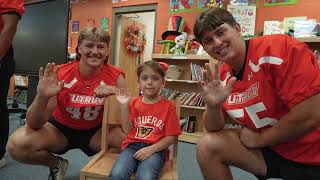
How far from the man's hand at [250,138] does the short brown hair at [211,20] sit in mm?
463

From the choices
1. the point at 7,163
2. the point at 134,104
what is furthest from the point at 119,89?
the point at 7,163

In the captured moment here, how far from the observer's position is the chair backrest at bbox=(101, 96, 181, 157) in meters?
1.60

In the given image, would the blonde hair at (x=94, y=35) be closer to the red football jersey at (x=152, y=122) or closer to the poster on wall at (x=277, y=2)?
the red football jersey at (x=152, y=122)

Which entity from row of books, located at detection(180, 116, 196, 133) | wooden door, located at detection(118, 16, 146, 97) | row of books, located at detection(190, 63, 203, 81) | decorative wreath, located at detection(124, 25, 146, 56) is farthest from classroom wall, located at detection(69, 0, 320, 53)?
row of books, located at detection(180, 116, 196, 133)

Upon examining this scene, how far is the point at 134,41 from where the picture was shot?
5.70 m

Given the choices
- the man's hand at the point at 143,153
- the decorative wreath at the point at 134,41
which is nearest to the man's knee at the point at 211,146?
the man's hand at the point at 143,153

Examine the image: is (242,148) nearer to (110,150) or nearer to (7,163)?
(110,150)

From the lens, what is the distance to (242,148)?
1288mm

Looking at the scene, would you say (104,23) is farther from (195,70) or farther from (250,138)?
(250,138)

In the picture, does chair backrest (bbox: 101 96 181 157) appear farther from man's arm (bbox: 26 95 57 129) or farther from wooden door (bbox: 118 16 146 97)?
wooden door (bbox: 118 16 146 97)

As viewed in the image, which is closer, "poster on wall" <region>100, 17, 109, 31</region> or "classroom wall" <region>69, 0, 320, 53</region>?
"classroom wall" <region>69, 0, 320, 53</region>

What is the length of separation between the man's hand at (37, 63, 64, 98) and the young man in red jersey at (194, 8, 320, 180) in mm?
744

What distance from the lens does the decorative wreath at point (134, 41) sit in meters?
5.54

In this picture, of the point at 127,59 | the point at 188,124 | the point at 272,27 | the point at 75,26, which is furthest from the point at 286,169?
the point at 75,26
